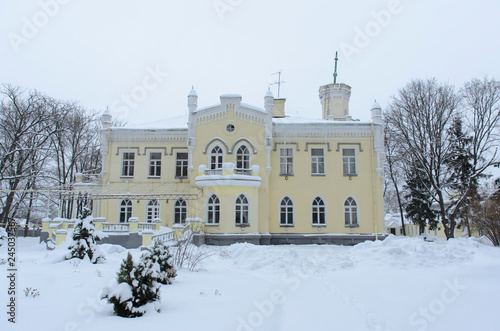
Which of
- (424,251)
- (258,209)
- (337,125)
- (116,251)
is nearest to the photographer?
(424,251)

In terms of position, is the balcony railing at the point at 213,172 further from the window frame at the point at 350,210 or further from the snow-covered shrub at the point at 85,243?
the snow-covered shrub at the point at 85,243

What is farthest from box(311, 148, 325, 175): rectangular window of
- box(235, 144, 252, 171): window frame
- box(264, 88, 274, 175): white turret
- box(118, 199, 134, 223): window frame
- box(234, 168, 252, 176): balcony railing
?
box(118, 199, 134, 223): window frame

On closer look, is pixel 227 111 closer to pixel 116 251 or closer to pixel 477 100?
pixel 116 251

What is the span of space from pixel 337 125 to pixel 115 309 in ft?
63.6

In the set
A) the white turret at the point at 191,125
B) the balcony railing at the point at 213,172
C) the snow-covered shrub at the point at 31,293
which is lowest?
the snow-covered shrub at the point at 31,293

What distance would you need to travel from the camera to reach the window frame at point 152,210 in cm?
2316

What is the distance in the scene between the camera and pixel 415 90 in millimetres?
24359

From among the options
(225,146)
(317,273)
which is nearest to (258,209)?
(225,146)

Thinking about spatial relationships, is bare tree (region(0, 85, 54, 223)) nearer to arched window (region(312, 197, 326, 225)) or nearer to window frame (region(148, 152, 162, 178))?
window frame (region(148, 152, 162, 178))

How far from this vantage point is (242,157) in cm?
2227

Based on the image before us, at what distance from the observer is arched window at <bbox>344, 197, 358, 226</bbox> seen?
22656 millimetres

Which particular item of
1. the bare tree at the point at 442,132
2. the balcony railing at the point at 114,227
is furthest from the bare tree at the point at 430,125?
the balcony railing at the point at 114,227

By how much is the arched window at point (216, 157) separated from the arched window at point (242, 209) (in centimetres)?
264

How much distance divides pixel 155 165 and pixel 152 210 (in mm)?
2880
